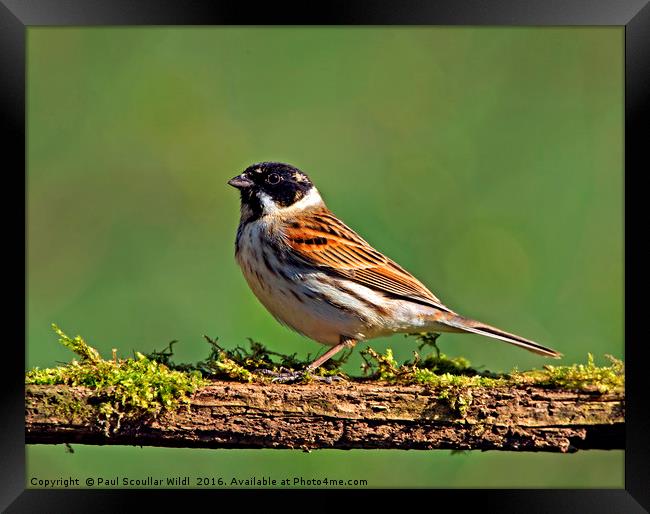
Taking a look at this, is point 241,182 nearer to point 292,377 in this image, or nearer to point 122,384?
point 292,377

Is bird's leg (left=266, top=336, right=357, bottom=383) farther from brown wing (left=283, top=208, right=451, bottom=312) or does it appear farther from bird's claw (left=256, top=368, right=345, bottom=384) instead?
brown wing (left=283, top=208, right=451, bottom=312)

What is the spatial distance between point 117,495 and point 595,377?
3071 mm

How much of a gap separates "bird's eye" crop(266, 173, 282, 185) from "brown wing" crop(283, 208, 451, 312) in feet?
1.30

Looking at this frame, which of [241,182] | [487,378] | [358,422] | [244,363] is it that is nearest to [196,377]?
[244,363]

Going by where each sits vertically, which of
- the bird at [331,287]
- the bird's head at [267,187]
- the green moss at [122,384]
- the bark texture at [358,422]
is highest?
the bird's head at [267,187]

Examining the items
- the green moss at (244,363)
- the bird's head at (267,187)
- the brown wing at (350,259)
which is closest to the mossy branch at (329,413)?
the green moss at (244,363)

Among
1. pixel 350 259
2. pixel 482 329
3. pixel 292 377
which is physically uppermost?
pixel 350 259

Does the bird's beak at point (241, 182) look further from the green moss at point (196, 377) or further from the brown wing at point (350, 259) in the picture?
the green moss at point (196, 377)

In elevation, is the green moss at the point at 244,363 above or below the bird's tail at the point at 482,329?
below

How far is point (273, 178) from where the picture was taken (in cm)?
738

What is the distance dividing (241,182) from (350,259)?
3.79 feet

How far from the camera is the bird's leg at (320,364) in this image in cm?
581

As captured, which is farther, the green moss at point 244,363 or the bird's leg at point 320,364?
the bird's leg at point 320,364
